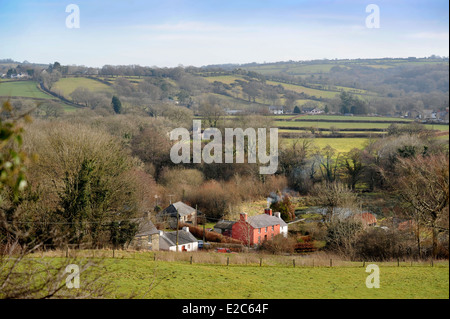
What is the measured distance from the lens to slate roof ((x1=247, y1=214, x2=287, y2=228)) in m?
23.5

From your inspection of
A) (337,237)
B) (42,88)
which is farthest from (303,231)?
(42,88)

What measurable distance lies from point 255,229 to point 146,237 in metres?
6.32

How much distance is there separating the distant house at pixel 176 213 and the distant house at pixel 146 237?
5.77 m

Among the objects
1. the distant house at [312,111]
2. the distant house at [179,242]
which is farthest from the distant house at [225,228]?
the distant house at [312,111]

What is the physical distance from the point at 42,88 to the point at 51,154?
76.3ft

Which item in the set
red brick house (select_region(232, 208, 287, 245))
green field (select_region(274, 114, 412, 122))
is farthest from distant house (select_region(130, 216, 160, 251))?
green field (select_region(274, 114, 412, 122))

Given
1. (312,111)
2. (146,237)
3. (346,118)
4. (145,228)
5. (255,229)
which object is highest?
(312,111)

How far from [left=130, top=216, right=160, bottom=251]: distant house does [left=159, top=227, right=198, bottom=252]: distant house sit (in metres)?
0.46

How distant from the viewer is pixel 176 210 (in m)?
27.6

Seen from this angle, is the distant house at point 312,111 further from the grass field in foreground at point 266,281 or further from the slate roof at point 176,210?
the grass field in foreground at point 266,281

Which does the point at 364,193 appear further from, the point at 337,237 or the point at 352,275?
the point at 352,275

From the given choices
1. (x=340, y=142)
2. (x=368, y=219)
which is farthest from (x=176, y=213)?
(x=340, y=142)

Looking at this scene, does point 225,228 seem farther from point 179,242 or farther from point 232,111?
point 232,111

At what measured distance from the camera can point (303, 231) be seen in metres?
25.5
